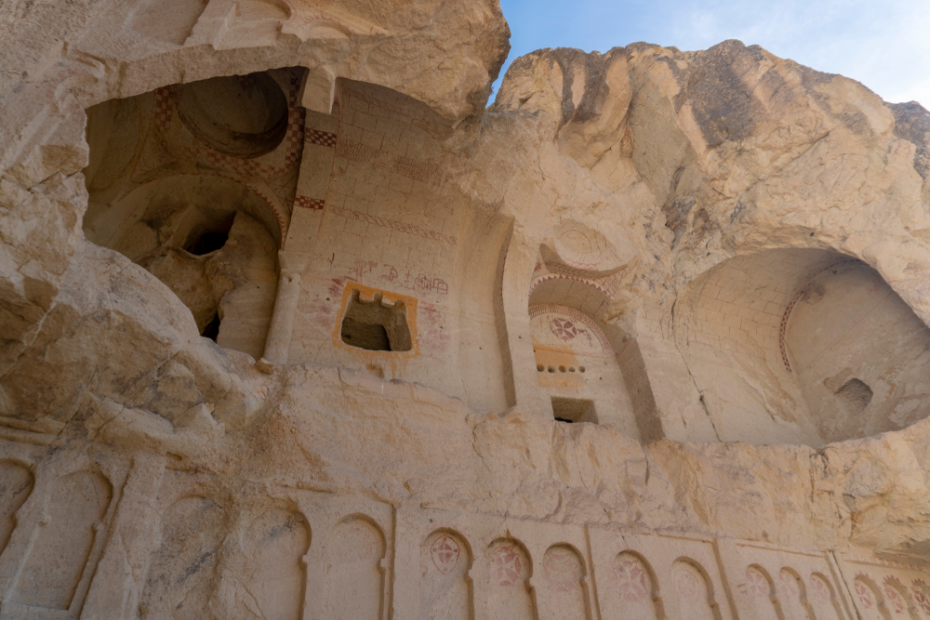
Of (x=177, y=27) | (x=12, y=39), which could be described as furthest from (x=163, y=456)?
(x=177, y=27)

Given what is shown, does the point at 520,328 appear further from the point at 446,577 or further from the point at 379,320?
the point at 446,577

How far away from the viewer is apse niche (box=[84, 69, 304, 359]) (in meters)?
6.86

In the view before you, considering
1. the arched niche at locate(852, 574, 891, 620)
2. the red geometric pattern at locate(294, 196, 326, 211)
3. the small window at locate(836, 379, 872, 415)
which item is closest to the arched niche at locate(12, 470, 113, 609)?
the red geometric pattern at locate(294, 196, 326, 211)

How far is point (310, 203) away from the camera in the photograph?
7.43m

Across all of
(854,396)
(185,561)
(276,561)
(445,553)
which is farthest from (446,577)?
(854,396)

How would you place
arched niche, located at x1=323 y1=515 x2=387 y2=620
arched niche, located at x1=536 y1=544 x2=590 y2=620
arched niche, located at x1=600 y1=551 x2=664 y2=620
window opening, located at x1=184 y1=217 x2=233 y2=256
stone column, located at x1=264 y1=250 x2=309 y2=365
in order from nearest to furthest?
arched niche, located at x1=323 y1=515 x2=387 y2=620 < arched niche, located at x1=536 y1=544 x2=590 y2=620 < arched niche, located at x1=600 y1=551 x2=664 y2=620 < stone column, located at x1=264 y1=250 x2=309 y2=365 < window opening, located at x1=184 y1=217 x2=233 y2=256

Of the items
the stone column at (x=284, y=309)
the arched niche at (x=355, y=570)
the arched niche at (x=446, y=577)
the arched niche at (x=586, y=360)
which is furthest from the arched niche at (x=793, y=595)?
the stone column at (x=284, y=309)

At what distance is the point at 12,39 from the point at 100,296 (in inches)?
64.0

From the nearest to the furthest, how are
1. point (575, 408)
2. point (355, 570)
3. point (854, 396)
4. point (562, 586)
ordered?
point (355, 570) → point (562, 586) → point (575, 408) → point (854, 396)

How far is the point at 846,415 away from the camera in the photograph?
8516mm

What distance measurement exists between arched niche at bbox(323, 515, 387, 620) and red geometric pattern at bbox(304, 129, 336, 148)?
4552 mm

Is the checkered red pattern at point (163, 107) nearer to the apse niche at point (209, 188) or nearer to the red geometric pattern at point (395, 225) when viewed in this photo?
the apse niche at point (209, 188)

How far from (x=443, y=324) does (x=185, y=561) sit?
386cm

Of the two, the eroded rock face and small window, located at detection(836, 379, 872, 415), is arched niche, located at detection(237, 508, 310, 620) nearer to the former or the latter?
the eroded rock face
